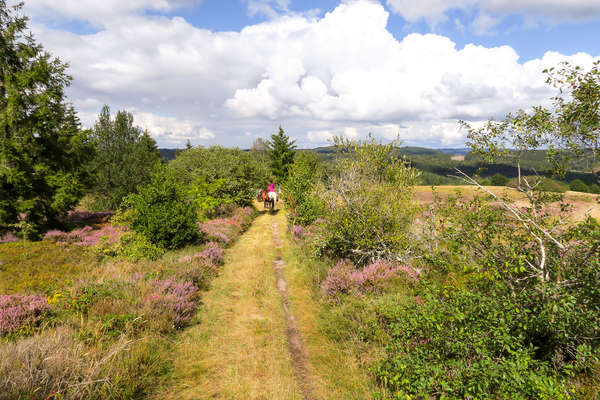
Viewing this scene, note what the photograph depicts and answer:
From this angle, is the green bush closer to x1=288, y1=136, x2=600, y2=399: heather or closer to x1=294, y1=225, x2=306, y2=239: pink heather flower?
x1=288, y1=136, x2=600, y2=399: heather

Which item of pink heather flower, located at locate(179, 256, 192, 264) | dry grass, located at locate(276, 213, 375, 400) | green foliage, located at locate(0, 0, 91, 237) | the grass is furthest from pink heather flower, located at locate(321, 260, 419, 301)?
green foliage, located at locate(0, 0, 91, 237)

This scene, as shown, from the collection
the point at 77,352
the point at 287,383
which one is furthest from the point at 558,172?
the point at 77,352

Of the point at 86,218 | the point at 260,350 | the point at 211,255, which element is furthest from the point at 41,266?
the point at 86,218

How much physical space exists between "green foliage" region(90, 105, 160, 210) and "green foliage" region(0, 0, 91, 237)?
10719 millimetres

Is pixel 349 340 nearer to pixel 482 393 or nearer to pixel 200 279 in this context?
pixel 482 393

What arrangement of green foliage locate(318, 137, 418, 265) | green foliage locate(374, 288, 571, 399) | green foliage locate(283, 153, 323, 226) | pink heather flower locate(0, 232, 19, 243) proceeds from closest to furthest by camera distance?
green foliage locate(374, 288, 571, 399) < green foliage locate(318, 137, 418, 265) < pink heather flower locate(0, 232, 19, 243) < green foliage locate(283, 153, 323, 226)

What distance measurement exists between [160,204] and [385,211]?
11.0 meters

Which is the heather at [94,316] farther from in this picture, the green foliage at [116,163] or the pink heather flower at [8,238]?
the green foliage at [116,163]

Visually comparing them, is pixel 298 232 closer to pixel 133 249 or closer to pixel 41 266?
pixel 133 249

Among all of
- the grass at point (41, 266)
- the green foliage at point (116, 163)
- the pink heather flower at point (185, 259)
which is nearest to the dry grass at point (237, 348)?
the pink heather flower at point (185, 259)

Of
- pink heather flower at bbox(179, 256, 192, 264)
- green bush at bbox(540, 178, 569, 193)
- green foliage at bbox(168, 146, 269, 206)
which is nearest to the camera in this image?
green bush at bbox(540, 178, 569, 193)

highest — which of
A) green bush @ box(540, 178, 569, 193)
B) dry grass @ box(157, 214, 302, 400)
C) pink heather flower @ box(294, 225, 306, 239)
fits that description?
green bush @ box(540, 178, 569, 193)

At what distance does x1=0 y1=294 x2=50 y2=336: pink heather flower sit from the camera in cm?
563

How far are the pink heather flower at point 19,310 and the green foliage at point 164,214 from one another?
5.52 metres
